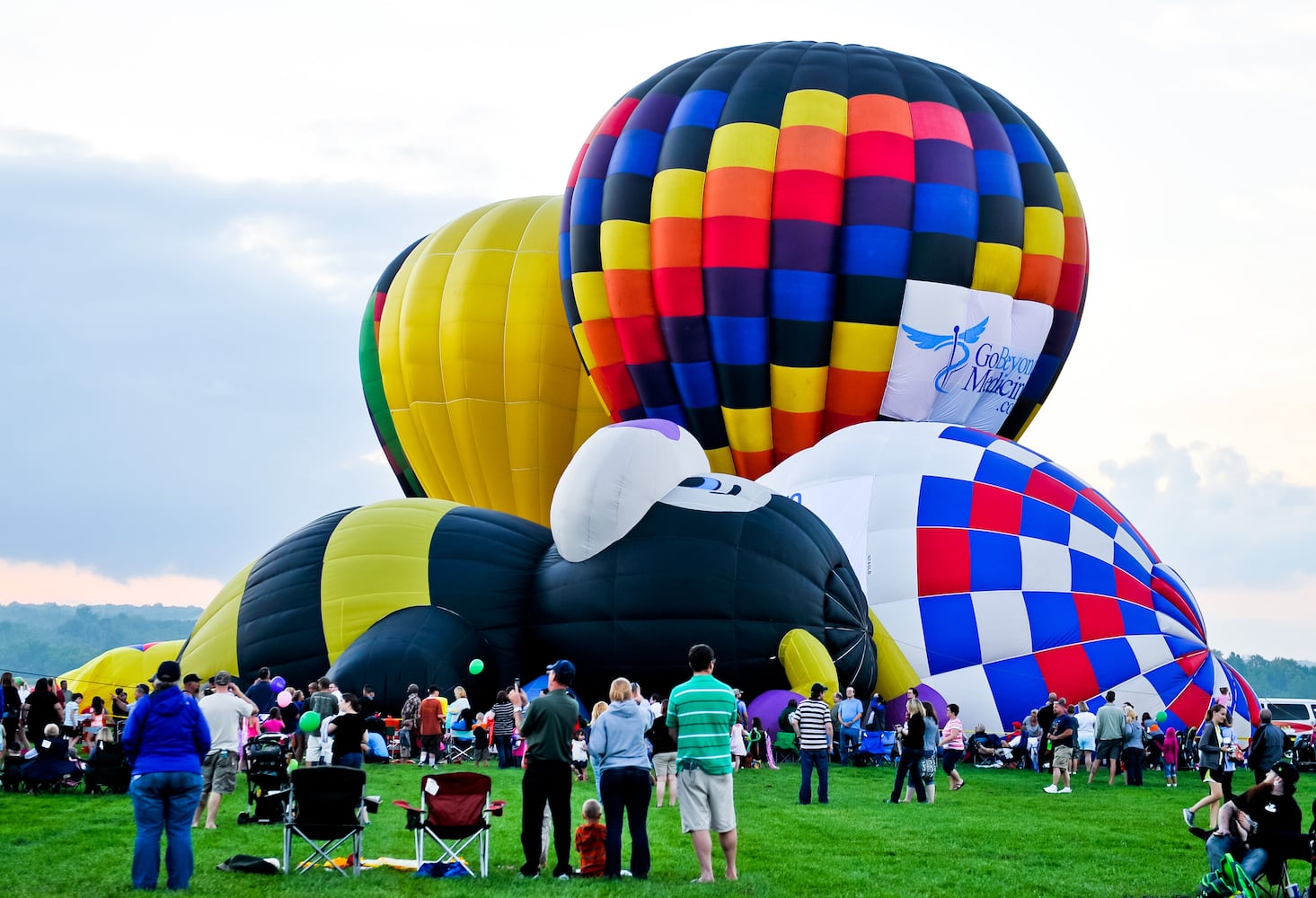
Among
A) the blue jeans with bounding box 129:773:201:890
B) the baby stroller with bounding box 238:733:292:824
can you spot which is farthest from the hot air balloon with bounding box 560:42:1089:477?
the blue jeans with bounding box 129:773:201:890

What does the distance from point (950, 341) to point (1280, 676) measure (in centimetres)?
8037

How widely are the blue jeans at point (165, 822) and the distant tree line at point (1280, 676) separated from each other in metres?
87.0

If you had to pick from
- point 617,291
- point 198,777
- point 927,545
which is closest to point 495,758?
point 927,545

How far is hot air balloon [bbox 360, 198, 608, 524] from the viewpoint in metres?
23.0

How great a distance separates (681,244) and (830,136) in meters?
2.19

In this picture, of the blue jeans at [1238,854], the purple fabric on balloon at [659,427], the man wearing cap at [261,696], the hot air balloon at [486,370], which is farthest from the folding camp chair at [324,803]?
the hot air balloon at [486,370]

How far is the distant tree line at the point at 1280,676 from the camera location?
8844 centimetres

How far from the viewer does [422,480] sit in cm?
2402

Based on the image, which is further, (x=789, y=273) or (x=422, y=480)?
(x=422, y=480)

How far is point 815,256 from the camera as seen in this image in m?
18.9

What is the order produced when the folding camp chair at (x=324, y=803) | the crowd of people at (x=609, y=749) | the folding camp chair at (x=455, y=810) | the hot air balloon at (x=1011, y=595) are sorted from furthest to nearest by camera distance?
the hot air balloon at (x=1011, y=595) < the folding camp chair at (x=455, y=810) < the folding camp chair at (x=324, y=803) < the crowd of people at (x=609, y=749)

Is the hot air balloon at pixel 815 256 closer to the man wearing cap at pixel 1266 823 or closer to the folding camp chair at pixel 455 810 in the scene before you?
the folding camp chair at pixel 455 810

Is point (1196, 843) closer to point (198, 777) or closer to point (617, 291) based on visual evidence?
point (198, 777)

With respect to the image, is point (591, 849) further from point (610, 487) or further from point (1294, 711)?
point (1294, 711)
